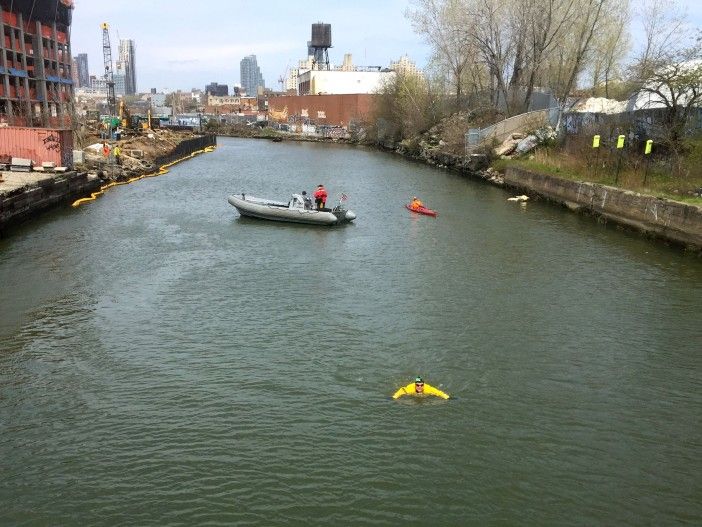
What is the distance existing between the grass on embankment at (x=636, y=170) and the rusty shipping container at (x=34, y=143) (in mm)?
29902

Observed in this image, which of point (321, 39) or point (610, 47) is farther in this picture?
point (321, 39)

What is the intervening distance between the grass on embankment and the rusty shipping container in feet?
98.1

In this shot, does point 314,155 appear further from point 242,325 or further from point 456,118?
point 242,325

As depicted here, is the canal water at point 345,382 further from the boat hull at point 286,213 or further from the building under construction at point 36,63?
the building under construction at point 36,63

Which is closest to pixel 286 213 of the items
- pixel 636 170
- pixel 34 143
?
pixel 34 143

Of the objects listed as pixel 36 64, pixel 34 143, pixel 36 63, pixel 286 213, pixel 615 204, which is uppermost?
pixel 36 63

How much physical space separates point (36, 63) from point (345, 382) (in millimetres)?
80798

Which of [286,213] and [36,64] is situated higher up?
[36,64]

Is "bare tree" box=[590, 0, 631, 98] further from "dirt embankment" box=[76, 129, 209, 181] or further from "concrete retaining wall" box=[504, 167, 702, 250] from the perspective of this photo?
"dirt embankment" box=[76, 129, 209, 181]

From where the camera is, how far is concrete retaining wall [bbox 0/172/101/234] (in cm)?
2689

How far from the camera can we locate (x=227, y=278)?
2080cm

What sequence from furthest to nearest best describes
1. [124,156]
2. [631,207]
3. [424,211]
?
[124,156]
[424,211]
[631,207]

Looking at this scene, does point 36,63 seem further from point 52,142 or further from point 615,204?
point 615,204

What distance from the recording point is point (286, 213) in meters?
29.2
